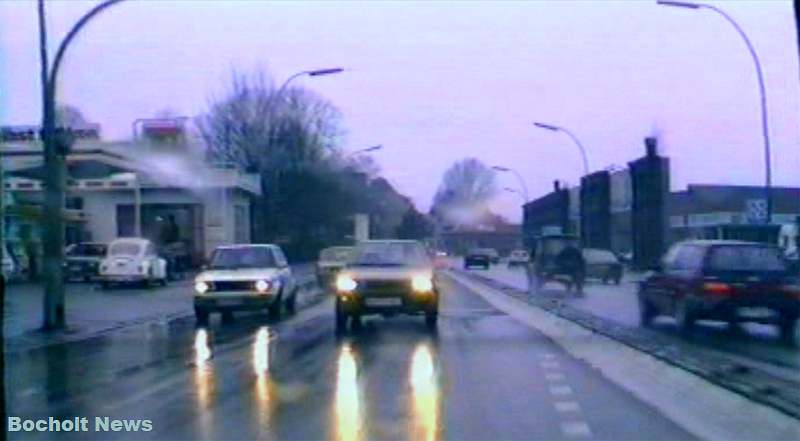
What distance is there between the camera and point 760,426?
10211 millimetres

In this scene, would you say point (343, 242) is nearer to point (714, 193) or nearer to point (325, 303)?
point (714, 193)

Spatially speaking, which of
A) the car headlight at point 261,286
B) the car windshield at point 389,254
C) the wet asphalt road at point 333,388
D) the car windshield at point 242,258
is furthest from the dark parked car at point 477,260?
the wet asphalt road at point 333,388

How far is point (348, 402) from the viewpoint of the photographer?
1170 centimetres

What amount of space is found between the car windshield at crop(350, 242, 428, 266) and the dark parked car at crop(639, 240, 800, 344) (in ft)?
16.2

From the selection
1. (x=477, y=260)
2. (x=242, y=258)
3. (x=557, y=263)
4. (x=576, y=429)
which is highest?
(x=242, y=258)

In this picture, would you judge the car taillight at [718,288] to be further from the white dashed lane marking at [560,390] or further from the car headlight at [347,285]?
the white dashed lane marking at [560,390]

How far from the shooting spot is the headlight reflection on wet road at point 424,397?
9.85m

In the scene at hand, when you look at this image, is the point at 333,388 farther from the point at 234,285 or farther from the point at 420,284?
the point at 234,285

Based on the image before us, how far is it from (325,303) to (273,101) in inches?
1711

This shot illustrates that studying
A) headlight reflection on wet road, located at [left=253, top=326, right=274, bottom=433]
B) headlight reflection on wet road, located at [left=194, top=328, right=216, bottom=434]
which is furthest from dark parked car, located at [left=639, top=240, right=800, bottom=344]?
headlight reflection on wet road, located at [left=194, top=328, right=216, bottom=434]

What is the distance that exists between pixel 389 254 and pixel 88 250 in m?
32.7

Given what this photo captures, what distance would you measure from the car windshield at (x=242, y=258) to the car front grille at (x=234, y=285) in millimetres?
991

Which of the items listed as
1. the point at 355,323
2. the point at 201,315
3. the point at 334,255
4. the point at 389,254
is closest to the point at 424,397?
the point at 355,323

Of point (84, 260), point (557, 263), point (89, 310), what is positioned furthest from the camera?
point (84, 260)
